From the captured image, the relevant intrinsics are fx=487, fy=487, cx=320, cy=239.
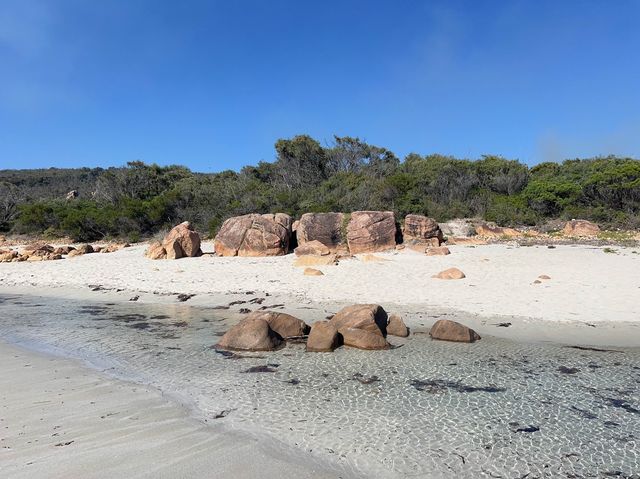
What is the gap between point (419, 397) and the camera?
563 cm

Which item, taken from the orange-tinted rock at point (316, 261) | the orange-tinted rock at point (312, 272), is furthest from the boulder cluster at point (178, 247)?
the orange-tinted rock at point (312, 272)

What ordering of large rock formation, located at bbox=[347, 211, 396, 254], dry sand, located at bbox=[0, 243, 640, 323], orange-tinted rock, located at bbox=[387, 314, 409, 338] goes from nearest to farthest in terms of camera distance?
orange-tinted rock, located at bbox=[387, 314, 409, 338]
dry sand, located at bbox=[0, 243, 640, 323]
large rock formation, located at bbox=[347, 211, 396, 254]

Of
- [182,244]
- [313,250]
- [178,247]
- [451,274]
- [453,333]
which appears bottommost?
[453,333]

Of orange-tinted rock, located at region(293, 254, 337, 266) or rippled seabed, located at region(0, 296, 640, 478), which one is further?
Result: orange-tinted rock, located at region(293, 254, 337, 266)

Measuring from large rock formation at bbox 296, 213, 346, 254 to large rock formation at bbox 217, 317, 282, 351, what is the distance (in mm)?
10039

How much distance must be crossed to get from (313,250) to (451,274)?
5256 mm

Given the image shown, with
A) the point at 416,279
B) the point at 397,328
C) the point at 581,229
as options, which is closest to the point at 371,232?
the point at 416,279

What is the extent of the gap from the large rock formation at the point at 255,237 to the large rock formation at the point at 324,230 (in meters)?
0.64

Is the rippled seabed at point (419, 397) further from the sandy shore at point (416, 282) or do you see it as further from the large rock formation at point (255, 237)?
the large rock formation at point (255, 237)

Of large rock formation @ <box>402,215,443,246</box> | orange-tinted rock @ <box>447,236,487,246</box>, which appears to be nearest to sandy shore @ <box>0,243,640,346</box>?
orange-tinted rock @ <box>447,236,487,246</box>

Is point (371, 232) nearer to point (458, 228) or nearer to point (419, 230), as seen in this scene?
point (419, 230)

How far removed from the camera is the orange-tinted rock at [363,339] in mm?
7777

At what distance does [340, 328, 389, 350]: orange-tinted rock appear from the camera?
25.5ft

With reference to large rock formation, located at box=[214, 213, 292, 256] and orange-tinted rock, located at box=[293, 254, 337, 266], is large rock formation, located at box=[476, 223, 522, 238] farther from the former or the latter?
large rock formation, located at box=[214, 213, 292, 256]
